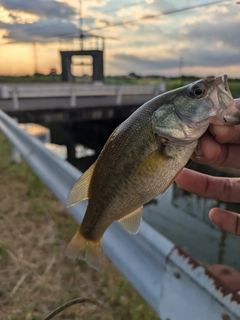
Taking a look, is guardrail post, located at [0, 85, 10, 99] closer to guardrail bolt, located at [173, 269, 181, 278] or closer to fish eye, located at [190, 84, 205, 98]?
fish eye, located at [190, 84, 205, 98]

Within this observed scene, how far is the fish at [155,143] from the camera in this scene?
142 cm

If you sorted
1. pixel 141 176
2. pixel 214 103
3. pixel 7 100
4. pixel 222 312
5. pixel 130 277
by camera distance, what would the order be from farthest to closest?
pixel 7 100 → pixel 130 277 → pixel 141 176 → pixel 214 103 → pixel 222 312

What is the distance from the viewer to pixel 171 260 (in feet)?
4.99

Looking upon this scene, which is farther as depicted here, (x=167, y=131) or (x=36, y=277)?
(x=36, y=277)

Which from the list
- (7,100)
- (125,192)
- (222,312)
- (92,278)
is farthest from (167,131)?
(7,100)

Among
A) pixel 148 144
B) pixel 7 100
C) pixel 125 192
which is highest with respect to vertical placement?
pixel 148 144

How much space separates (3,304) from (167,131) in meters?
Answer: 1.61

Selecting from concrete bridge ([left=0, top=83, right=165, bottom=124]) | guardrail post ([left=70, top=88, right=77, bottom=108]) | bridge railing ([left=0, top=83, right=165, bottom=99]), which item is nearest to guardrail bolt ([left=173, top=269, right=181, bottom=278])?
concrete bridge ([left=0, top=83, right=165, bottom=124])

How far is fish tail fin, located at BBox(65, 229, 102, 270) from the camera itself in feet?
5.90

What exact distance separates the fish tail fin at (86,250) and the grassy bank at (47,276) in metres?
0.46

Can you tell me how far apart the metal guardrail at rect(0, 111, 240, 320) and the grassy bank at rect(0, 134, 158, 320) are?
1.30 feet

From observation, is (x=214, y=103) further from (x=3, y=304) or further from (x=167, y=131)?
(x=3, y=304)

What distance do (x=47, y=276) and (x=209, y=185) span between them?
1.35 meters

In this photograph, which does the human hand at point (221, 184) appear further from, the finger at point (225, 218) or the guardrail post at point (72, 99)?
the guardrail post at point (72, 99)
